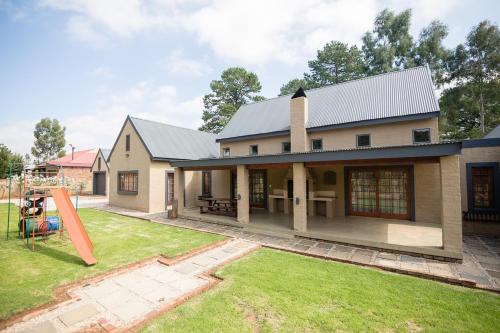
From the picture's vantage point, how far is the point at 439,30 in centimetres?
2462

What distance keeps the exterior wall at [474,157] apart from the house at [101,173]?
2883 cm

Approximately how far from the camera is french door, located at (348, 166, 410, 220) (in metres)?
11.1

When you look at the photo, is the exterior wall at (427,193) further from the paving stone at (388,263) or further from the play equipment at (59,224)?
the play equipment at (59,224)

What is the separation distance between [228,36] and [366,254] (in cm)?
1065

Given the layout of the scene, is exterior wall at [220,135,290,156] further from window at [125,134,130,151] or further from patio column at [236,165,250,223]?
window at [125,134,130,151]

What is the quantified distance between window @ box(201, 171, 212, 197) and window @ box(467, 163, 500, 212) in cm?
1479

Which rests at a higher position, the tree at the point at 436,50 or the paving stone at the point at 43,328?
the tree at the point at 436,50

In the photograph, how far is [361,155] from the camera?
7398 mm

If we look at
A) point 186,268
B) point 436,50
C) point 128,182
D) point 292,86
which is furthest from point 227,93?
point 186,268

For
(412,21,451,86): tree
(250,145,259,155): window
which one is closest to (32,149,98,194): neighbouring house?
(250,145,259,155): window

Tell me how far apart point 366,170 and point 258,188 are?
6771 mm

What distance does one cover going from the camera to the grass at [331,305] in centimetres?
370

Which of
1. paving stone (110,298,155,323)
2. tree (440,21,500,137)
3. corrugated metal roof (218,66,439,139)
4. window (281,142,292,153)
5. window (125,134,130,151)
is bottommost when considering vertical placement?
paving stone (110,298,155,323)

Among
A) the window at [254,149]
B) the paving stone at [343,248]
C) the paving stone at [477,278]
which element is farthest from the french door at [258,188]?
the paving stone at [477,278]
